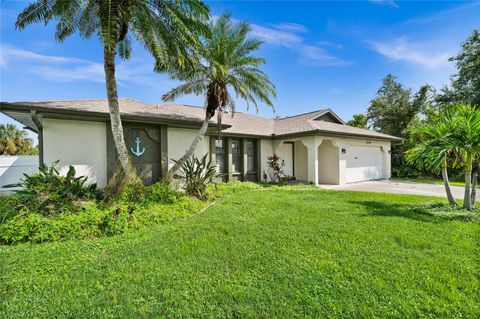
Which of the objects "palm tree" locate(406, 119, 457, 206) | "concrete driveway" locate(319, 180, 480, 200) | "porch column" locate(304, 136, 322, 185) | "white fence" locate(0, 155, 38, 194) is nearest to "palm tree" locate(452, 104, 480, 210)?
"palm tree" locate(406, 119, 457, 206)

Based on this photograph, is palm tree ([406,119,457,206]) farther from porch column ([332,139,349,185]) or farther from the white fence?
the white fence

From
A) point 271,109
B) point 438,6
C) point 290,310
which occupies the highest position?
point 438,6

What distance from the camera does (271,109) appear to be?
39.0 feet

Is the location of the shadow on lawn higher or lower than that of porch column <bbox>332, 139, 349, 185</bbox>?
lower

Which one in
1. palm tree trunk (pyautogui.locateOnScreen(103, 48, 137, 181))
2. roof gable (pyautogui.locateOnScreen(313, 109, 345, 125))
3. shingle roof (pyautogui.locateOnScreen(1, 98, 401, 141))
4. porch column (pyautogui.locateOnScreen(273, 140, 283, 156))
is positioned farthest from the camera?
roof gable (pyautogui.locateOnScreen(313, 109, 345, 125))

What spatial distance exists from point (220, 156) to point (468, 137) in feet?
36.1

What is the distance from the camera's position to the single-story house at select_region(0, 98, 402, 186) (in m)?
8.64

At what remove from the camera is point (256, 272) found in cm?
349

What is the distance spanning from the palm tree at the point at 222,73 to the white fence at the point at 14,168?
10.8m

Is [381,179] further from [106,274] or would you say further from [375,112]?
[106,274]

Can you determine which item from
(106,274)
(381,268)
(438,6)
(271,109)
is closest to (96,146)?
(106,274)

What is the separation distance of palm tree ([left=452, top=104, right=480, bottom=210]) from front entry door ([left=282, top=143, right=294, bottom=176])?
33.3 ft

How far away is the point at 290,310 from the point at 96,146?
993 centimetres

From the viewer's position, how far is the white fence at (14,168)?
12898 mm
